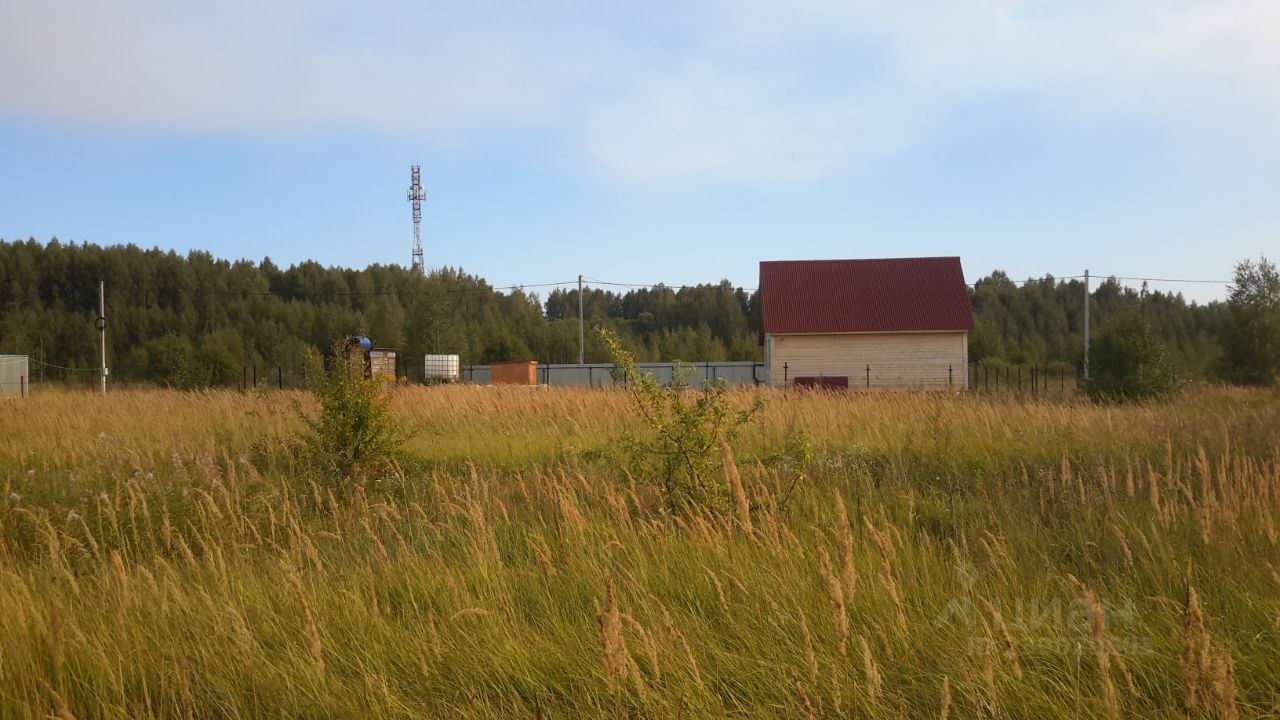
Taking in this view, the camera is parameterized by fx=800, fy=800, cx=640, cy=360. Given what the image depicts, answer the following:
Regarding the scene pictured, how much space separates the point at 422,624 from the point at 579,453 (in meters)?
4.97

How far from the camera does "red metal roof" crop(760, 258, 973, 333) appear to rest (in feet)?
101

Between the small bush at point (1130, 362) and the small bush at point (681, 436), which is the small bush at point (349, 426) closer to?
the small bush at point (681, 436)

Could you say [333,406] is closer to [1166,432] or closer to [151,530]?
[151,530]

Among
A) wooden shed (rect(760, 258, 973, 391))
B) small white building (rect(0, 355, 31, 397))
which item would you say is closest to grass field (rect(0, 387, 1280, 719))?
wooden shed (rect(760, 258, 973, 391))

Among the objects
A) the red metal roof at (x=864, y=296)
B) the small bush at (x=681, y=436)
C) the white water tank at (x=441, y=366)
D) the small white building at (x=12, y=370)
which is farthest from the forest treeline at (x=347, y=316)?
the small bush at (x=681, y=436)

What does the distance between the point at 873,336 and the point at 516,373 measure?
53.6 ft

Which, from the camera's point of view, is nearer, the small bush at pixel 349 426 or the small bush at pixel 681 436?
the small bush at pixel 681 436

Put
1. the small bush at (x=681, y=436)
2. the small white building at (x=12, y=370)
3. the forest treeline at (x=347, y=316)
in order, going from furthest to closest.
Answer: the forest treeline at (x=347, y=316)
the small white building at (x=12, y=370)
the small bush at (x=681, y=436)

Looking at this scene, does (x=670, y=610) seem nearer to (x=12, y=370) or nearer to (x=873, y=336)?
(x=873, y=336)

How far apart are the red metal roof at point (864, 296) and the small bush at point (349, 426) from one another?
23.4m

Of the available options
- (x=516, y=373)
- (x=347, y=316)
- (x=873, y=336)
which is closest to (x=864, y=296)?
(x=873, y=336)

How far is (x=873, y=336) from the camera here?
31094 millimetres

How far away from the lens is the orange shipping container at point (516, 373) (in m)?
36.6

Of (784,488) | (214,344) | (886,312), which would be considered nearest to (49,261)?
(214,344)
